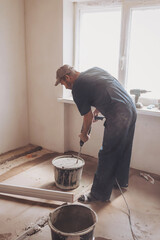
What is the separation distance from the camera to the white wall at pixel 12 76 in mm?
3037

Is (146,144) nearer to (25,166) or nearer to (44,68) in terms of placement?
(25,166)

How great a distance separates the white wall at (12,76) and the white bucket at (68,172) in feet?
3.85

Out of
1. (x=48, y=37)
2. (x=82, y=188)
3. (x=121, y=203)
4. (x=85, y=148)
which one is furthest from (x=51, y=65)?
(x=121, y=203)

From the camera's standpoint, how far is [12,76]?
3230mm

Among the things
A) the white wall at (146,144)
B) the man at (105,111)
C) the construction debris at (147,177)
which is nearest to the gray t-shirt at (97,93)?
the man at (105,111)

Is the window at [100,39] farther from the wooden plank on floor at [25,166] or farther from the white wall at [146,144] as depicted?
the wooden plank on floor at [25,166]

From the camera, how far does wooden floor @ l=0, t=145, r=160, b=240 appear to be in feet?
6.02

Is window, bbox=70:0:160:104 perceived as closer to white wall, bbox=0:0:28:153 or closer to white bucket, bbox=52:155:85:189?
white wall, bbox=0:0:28:153

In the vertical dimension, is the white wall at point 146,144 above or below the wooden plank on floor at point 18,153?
above

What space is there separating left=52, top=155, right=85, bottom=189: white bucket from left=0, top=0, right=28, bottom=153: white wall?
117 cm

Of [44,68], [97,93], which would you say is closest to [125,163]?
[97,93]

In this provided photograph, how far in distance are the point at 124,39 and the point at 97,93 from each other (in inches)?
42.8

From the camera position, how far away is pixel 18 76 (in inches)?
130

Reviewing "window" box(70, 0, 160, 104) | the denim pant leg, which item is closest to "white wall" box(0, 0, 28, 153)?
"window" box(70, 0, 160, 104)
